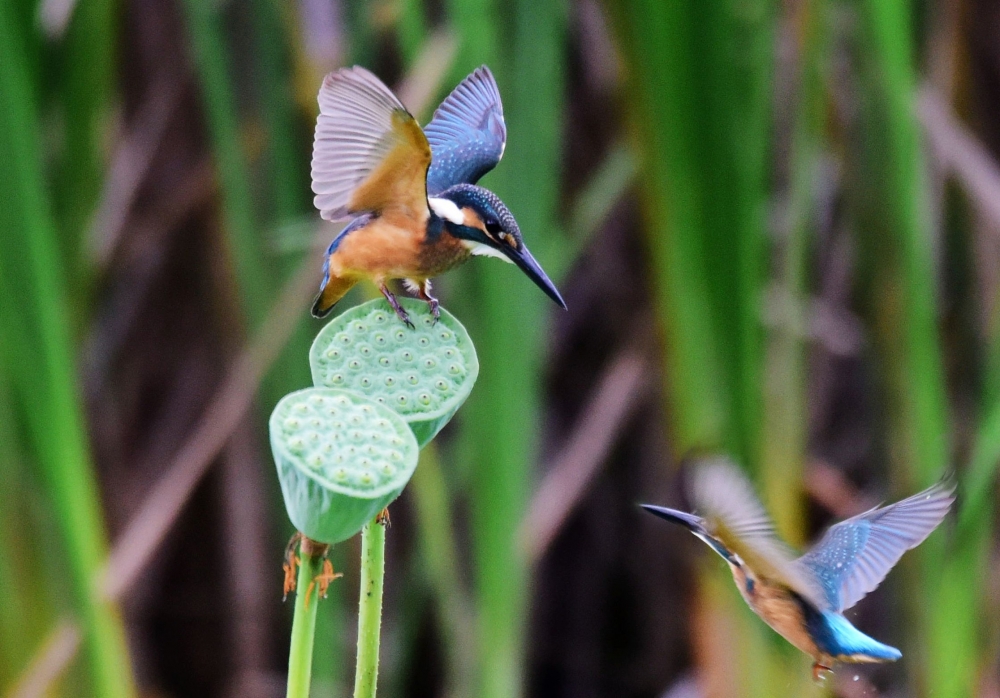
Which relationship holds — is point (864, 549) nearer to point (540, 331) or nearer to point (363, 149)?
point (363, 149)

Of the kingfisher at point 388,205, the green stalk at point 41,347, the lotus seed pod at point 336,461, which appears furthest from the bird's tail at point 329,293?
the green stalk at point 41,347

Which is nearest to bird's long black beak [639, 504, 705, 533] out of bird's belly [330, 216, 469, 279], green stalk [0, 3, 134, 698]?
bird's belly [330, 216, 469, 279]

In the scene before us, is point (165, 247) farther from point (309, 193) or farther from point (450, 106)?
point (450, 106)

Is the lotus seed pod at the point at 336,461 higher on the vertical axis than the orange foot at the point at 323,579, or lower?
higher

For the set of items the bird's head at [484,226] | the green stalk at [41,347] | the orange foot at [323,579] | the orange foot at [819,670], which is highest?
the bird's head at [484,226]

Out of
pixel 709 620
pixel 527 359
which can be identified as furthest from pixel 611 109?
pixel 709 620

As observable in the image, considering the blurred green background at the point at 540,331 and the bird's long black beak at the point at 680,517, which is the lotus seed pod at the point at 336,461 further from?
the blurred green background at the point at 540,331
